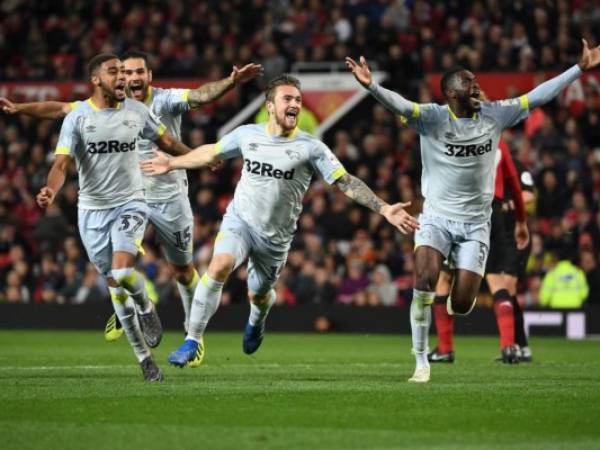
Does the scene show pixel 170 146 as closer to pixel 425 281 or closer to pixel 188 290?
pixel 188 290

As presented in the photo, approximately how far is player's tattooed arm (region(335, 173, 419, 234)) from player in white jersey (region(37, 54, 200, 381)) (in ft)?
5.97

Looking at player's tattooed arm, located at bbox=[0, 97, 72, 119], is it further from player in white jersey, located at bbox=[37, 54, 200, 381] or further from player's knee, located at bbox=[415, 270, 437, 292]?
player's knee, located at bbox=[415, 270, 437, 292]

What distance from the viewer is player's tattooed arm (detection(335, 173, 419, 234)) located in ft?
32.3

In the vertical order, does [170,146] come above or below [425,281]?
above

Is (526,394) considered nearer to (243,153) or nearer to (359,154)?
(243,153)

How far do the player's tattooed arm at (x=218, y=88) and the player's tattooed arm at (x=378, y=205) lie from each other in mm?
1888

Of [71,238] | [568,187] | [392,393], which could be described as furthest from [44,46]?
[392,393]

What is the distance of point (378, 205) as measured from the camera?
33.9ft

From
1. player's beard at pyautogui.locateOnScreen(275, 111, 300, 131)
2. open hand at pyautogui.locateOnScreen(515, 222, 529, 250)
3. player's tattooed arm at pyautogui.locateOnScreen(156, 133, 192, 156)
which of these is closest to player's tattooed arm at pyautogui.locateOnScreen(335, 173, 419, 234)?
player's beard at pyautogui.locateOnScreen(275, 111, 300, 131)

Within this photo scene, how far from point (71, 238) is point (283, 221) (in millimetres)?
12773

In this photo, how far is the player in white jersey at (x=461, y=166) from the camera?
1143cm

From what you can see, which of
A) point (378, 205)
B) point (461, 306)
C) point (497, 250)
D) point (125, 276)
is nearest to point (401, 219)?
point (378, 205)

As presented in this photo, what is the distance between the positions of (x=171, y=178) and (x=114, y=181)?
2001mm

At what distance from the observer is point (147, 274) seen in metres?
22.9
